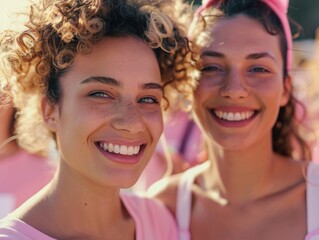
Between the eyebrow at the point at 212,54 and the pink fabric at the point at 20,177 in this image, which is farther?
the pink fabric at the point at 20,177

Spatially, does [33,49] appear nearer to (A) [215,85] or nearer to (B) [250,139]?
(A) [215,85]

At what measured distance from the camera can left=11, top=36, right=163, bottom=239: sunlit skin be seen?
6.70 ft

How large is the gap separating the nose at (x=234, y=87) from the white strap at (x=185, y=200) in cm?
47

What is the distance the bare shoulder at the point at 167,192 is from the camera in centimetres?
259

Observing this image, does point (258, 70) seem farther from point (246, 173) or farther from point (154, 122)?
point (154, 122)

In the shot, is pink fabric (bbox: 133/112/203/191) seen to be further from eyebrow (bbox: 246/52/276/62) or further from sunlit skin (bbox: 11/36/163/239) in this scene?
sunlit skin (bbox: 11/36/163/239)

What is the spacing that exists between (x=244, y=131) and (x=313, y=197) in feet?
1.18

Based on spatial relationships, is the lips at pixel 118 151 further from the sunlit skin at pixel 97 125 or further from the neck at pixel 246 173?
the neck at pixel 246 173

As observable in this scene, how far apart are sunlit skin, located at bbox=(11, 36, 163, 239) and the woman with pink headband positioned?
360 millimetres

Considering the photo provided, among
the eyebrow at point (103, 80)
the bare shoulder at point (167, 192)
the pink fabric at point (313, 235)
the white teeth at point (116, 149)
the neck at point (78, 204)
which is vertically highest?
the eyebrow at point (103, 80)

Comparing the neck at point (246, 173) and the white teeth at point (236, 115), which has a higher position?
the white teeth at point (236, 115)

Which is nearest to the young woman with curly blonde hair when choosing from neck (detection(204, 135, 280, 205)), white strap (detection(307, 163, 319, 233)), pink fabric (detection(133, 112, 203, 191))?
neck (detection(204, 135, 280, 205))

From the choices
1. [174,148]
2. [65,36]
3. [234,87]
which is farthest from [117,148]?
[174,148]

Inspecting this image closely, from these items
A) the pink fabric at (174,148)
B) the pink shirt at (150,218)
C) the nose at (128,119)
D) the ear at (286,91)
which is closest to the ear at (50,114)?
the nose at (128,119)
